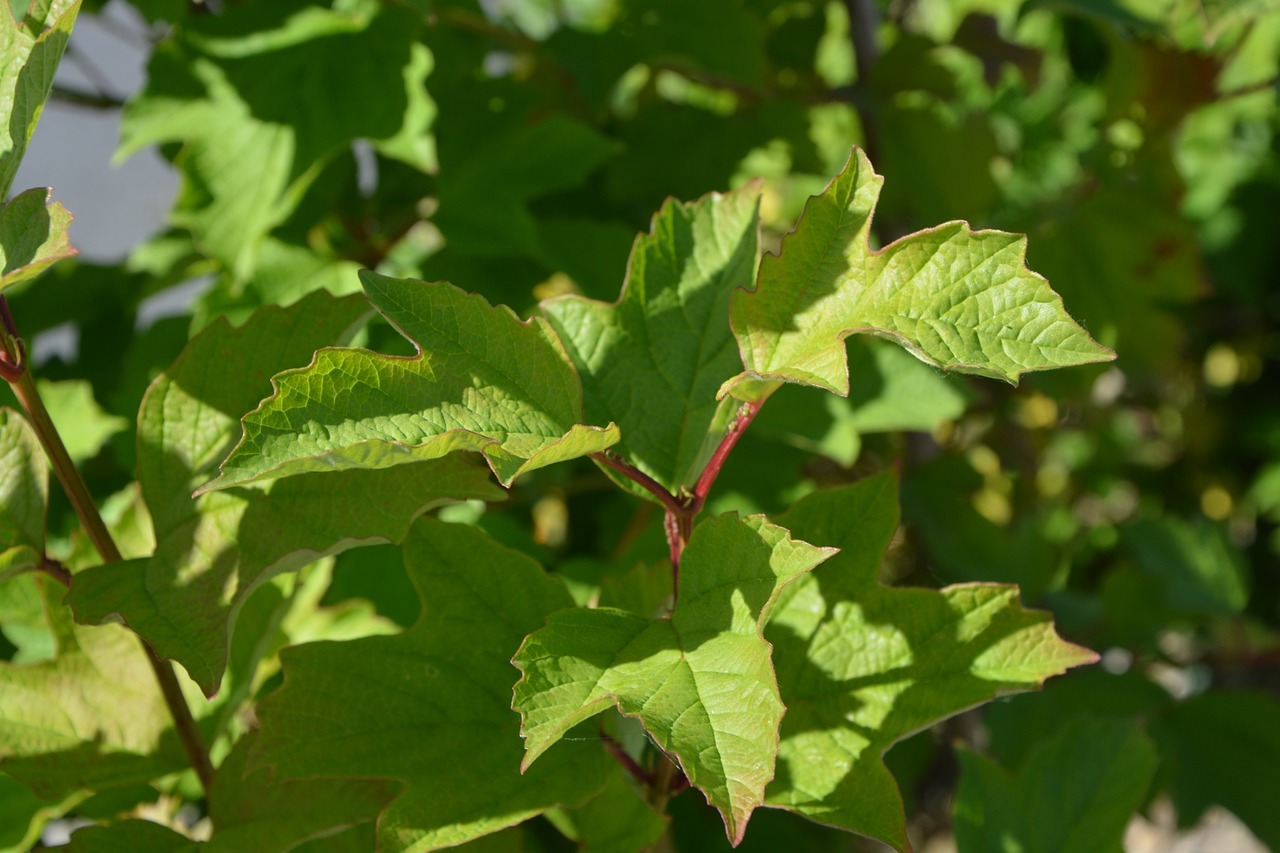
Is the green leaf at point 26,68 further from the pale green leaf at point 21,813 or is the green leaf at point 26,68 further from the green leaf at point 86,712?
the pale green leaf at point 21,813

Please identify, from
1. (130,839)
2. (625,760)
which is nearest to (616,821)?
(625,760)

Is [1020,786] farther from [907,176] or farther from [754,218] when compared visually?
[907,176]

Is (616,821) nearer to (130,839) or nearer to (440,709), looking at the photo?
(440,709)

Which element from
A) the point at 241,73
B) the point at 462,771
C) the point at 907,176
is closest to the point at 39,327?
→ the point at 241,73

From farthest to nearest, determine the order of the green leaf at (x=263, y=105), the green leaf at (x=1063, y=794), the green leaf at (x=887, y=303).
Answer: the green leaf at (x=263, y=105) < the green leaf at (x=1063, y=794) < the green leaf at (x=887, y=303)

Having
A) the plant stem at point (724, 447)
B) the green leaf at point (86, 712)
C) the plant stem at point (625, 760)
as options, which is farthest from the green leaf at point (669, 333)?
the green leaf at point (86, 712)
